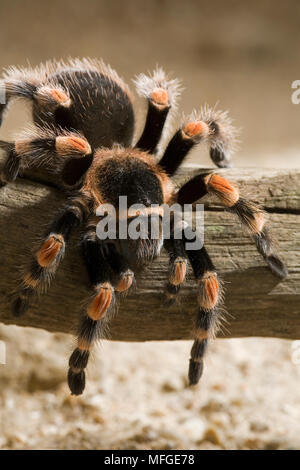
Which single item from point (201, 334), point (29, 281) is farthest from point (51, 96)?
point (201, 334)

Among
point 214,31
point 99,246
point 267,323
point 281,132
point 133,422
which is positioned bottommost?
point 133,422

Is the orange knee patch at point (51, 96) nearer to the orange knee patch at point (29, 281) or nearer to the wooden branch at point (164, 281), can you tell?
the wooden branch at point (164, 281)

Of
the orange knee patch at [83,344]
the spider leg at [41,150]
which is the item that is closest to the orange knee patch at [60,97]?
the spider leg at [41,150]

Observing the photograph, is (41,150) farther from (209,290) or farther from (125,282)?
(209,290)

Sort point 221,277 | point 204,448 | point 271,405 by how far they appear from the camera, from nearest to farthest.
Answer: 1. point 221,277
2. point 204,448
3. point 271,405

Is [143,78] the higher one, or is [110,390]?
[143,78]

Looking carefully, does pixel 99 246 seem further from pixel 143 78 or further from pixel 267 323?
pixel 143 78

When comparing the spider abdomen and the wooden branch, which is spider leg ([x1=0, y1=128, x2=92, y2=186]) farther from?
the spider abdomen
